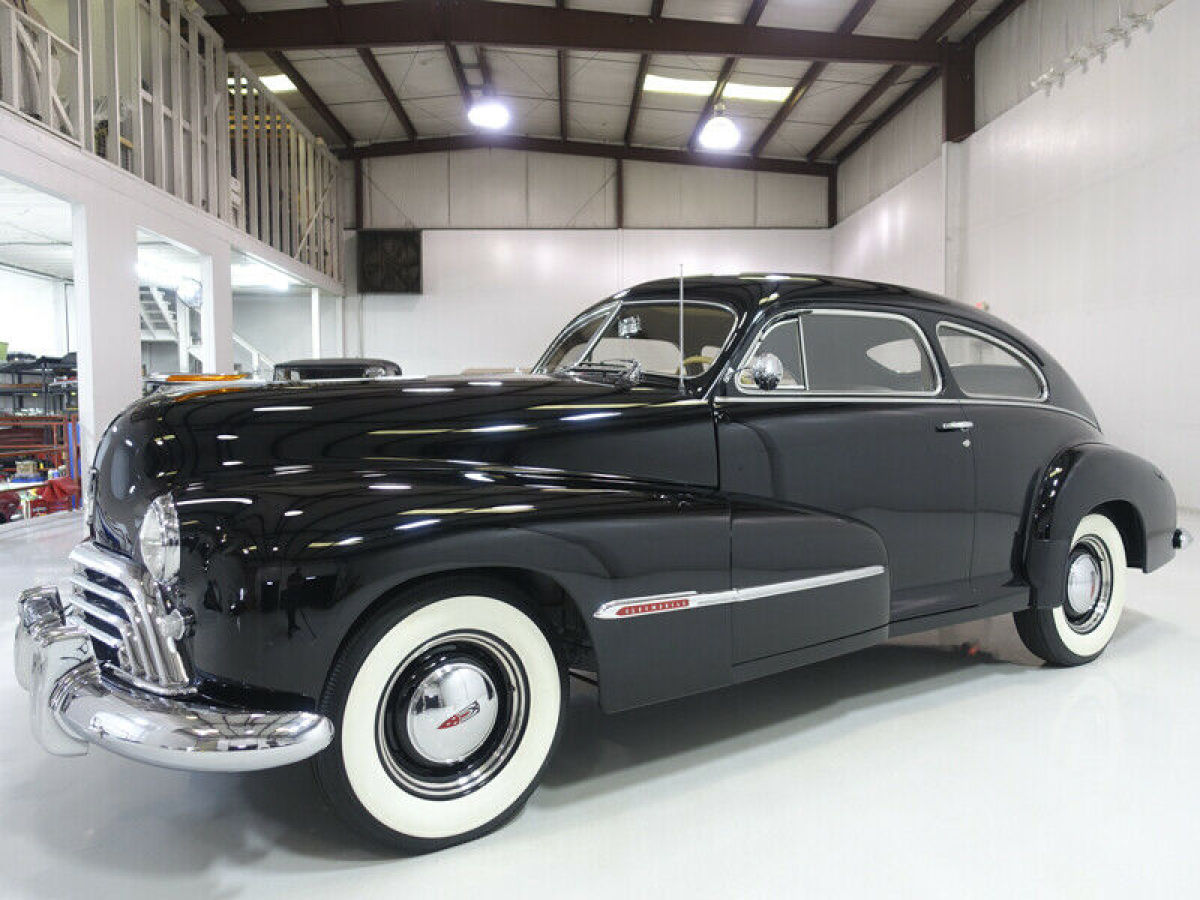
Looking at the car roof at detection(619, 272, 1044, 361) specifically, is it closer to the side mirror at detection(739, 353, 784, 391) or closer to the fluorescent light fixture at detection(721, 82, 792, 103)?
the side mirror at detection(739, 353, 784, 391)

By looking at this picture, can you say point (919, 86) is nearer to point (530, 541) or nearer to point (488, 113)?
point (488, 113)

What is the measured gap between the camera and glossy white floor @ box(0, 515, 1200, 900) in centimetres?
184

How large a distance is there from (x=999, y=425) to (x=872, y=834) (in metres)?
1.71

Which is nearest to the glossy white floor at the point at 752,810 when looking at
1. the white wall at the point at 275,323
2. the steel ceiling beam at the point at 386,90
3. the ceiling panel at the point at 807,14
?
the ceiling panel at the point at 807,14

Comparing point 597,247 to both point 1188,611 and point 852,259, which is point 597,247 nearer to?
point 852,259

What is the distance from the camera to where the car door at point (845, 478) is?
8.08ft

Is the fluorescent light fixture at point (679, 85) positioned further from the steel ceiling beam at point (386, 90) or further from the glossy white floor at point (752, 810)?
the glossy white floor at point (752, 810)

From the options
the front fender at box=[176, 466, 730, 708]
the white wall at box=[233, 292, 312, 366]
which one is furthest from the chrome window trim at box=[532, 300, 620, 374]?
the white wall at box=[233, 292, 312, 366]

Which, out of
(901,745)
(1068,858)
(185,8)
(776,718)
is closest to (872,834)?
(1068,858)

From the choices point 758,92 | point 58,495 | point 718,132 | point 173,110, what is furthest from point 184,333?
point 758,92

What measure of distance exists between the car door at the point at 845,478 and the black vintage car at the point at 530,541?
10 mm

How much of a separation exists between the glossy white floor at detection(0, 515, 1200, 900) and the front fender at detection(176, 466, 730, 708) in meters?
0.36

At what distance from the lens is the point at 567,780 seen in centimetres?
234

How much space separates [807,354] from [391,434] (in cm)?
144
